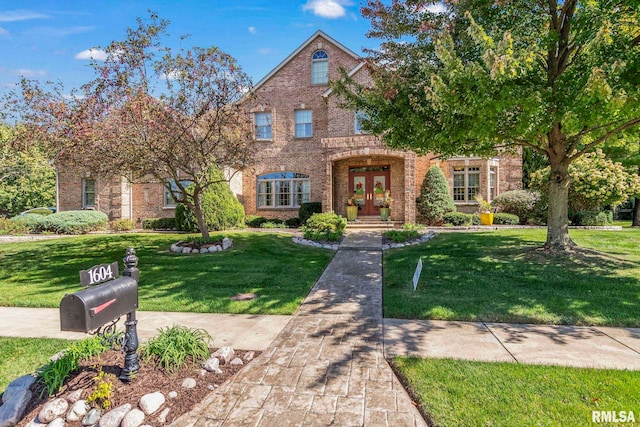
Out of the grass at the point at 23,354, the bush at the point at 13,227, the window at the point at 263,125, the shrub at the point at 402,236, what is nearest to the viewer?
the grass at the point at 23,354

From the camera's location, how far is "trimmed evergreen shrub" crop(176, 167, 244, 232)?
606 inches

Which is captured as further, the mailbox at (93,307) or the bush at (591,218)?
the bush at (591,218)

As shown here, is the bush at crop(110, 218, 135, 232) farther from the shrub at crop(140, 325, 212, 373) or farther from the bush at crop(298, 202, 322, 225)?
the shrub at crop(140, 325, 212, 373)

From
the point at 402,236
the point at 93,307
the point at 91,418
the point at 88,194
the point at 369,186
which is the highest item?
the point at 369,186

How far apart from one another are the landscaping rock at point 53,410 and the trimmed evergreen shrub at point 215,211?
12.7m

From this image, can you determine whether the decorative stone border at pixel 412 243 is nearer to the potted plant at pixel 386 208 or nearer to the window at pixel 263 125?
the potted plant at pixel 386 208

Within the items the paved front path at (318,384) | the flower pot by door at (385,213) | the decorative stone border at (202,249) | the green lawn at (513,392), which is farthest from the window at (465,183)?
the green lawn at (513,392)

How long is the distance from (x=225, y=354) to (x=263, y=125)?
17.9 m

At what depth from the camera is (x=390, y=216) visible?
1805 centimetres

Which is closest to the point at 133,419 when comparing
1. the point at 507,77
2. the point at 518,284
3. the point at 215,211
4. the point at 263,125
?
the point at 518,284

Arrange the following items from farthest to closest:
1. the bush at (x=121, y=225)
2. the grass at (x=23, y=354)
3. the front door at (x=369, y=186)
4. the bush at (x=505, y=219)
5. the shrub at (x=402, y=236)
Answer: the bush at (x=121, y=225)
the front door at (x=369, y=186)
the bush at (x=505, y=219)
the shrub at (x=402, y=236)
the grass at (x=23, y=354)

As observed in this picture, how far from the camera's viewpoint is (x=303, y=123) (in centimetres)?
1983

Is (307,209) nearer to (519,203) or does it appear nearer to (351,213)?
(351,213)

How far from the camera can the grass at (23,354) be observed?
3678 millimetres
